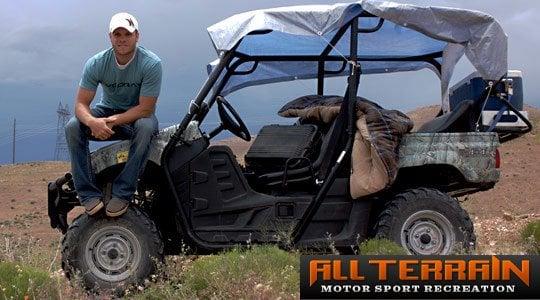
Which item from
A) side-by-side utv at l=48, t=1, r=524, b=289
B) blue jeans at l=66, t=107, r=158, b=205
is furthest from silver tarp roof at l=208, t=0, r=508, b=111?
blue jeans at l=66, t=107, r=158, b=205

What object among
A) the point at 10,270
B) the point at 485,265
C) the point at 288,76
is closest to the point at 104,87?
the point at 10,270

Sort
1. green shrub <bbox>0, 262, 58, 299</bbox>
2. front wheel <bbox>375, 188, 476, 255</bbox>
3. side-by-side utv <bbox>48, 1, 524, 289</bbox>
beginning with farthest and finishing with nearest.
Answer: front wheel <bbox>375, 188, 476, 255</bbox> < side-by-side utv <bbox>48, 1, 524, 289</bbox> < green shrub <bbox>0, 262, 58, 299</bbox>

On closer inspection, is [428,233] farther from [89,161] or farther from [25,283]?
[25,283]

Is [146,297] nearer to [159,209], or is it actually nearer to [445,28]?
[159,209]

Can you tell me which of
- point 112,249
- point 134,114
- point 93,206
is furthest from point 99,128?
point 112,249

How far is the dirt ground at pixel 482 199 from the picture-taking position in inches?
594

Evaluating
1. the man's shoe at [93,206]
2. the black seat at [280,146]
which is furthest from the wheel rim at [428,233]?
the man's shoe at [93,206]

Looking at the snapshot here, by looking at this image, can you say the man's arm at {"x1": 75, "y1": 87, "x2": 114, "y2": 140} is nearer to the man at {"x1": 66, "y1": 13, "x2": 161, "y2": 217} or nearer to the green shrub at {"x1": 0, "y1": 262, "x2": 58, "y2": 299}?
the man at {"x1": 66, "y1": 13, "x2": 161, "y2": 217}

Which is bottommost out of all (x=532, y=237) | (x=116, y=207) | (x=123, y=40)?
(x=532, y=237)

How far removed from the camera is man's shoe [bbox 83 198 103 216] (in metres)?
6.95

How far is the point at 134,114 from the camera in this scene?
703 cm

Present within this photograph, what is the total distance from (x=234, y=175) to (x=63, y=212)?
1.51 meters

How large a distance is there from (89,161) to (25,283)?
1269 millimetres

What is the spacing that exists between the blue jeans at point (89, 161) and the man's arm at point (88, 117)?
0.07 metres
